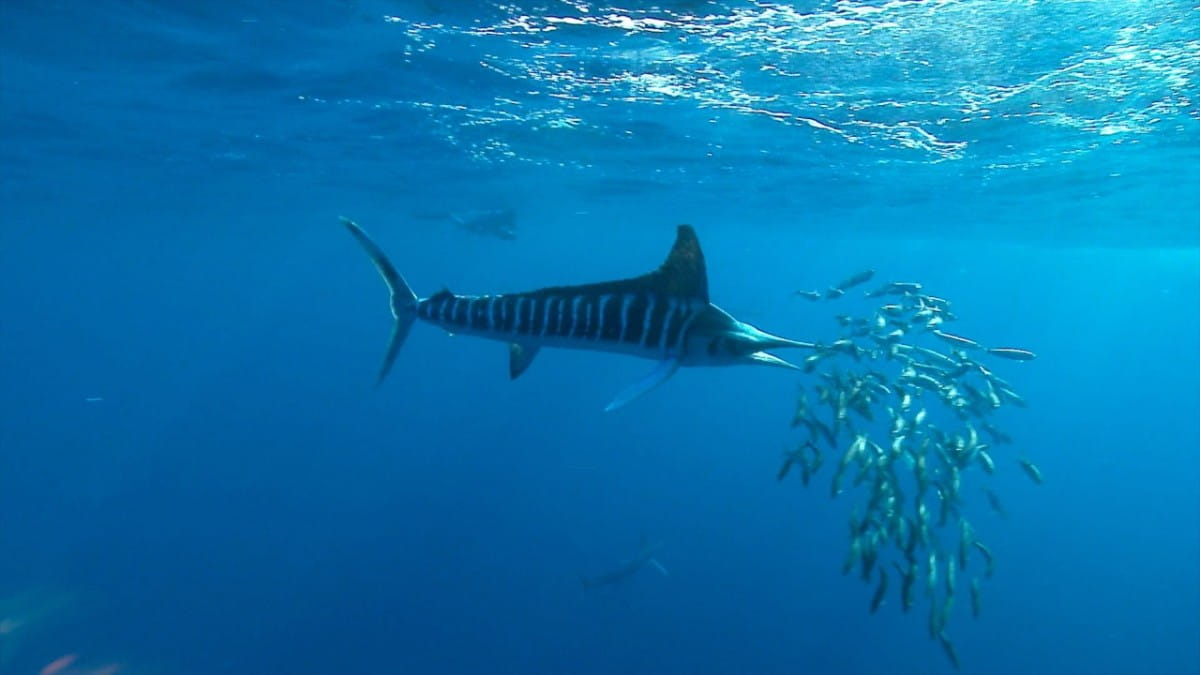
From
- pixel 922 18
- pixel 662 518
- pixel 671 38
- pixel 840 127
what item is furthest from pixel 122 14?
pixel 662 518

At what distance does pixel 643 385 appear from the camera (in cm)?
438

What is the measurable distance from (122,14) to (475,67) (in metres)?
5.12

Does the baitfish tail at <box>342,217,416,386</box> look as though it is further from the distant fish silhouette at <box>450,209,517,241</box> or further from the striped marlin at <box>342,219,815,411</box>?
the distant fish silhouette at <box>450,209,517,241</box>

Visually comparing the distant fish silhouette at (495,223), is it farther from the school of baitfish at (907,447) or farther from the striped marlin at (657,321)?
the striped marlin at (657,321)

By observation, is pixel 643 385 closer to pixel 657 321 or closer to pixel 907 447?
pixel 657 321

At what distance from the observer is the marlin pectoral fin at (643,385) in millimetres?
4332

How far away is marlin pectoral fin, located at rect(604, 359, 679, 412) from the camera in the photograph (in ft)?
14.2

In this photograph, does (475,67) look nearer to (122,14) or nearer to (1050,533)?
(122,14)

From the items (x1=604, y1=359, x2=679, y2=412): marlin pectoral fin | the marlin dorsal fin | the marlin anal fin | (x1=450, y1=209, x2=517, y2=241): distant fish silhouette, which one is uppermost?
the marlin dorsal fin

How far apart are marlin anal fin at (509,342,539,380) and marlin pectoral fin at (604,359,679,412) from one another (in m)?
1.28

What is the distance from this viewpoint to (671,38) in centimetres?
1159

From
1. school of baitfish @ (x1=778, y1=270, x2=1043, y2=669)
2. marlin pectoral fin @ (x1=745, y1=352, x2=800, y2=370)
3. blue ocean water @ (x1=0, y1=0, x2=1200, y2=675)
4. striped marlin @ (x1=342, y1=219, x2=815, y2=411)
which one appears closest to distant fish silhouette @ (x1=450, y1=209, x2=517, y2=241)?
blue ocean water @ (x1=0, y1=0, x2=1200, y2=675)

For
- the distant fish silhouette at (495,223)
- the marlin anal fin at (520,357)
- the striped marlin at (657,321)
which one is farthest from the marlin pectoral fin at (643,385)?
the distant fish silhouette at (495,223)

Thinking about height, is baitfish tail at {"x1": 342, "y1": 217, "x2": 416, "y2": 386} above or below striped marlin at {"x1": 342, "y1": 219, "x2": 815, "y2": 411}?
below
